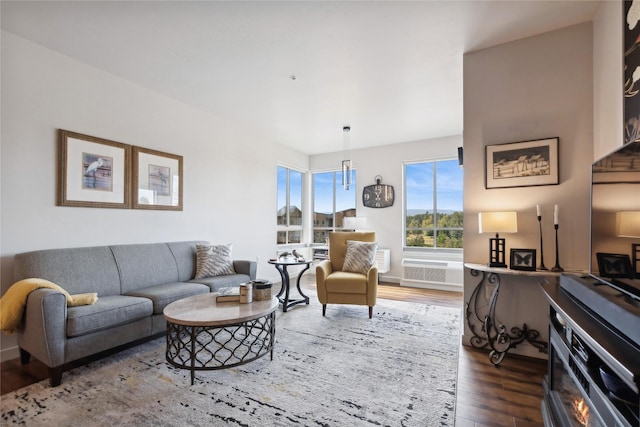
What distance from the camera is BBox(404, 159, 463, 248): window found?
561 cm

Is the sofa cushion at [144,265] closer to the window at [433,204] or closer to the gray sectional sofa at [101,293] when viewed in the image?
the gray sectional sofa at [101,293]

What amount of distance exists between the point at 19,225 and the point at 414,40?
3.86m

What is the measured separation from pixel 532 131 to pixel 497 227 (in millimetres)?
942

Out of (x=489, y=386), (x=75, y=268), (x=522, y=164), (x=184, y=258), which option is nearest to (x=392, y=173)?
(x=522, y=164)

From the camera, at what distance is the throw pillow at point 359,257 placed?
3.89 meters

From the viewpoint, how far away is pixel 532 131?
263 cm

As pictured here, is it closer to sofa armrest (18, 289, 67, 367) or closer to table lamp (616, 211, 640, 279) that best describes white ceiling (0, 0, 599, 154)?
table lamp (616, 211, 640, 279)

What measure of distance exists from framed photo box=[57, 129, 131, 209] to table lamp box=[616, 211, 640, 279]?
409cm

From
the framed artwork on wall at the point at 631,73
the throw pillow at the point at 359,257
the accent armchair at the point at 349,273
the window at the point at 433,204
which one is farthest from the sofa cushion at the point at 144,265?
the window at the point at 433,204

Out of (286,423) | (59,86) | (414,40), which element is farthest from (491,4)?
(59,86)

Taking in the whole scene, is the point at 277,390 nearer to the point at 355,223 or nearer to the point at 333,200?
the point at 355,223

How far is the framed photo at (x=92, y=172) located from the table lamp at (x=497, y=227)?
3729mm

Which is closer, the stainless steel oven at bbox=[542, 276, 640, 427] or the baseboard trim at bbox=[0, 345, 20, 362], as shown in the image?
the stainless steel oven at bbox=[542, 276, 640, 427]

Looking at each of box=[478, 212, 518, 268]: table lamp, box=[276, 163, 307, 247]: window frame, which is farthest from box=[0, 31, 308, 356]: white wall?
box=[478, 212, 518, 268]: table lamp
